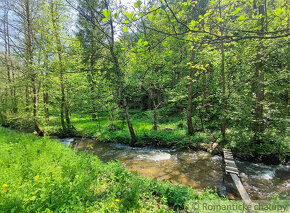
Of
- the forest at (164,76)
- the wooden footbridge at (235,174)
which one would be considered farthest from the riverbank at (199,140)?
the wooden footbridge at (235,174)

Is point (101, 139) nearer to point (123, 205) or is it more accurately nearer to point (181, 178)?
point (181, 178)

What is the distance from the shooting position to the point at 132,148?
9188 millimetres

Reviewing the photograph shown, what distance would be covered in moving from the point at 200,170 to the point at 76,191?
5.04 meters

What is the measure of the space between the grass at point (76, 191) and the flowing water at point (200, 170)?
956 mm

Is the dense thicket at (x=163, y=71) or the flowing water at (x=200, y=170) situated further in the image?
the dense thicket at (x=163, y=71)

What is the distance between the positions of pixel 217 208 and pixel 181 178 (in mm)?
2821

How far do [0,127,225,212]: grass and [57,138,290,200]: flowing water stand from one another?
956mm

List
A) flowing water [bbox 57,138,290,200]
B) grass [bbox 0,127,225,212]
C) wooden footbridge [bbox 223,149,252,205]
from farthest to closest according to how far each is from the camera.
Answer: flowing water [bbox 57,138,290,200] < wooden footbridge [bbox 223,149,252,205] < grass [bbox 0,127,225,212]

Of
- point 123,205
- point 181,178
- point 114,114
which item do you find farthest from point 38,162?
point 114,114

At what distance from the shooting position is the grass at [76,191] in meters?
2.30

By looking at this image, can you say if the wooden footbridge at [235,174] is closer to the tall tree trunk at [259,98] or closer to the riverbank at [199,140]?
the riverbank at [199,140]

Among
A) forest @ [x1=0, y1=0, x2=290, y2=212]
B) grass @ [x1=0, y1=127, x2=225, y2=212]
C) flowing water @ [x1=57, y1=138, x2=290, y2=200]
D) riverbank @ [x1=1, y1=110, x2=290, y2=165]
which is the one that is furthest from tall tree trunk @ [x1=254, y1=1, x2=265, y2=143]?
grass @ [x1=0, y1=127, x2=225, y2=212]

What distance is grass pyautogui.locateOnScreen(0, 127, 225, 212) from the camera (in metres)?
2.30

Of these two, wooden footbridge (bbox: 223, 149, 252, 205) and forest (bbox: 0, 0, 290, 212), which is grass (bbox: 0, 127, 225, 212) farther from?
wooden footbridge (bbox: 223, 149, 252, 205)
